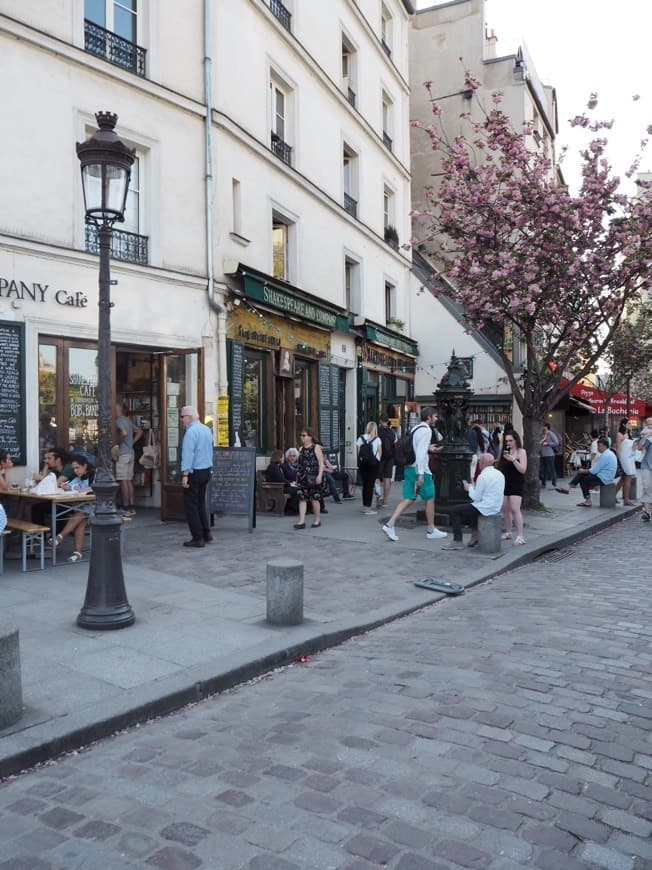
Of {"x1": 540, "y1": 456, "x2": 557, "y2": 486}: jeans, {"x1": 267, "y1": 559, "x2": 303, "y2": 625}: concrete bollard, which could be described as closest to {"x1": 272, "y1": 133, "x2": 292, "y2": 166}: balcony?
{"x1": 540, "y1": 456, "x2": 557, "y2": 486}: jeans

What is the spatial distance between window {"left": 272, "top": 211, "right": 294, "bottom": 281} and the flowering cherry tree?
340 cm

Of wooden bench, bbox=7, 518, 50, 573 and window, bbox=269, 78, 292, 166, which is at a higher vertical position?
window, bbox=269, 78, 292, 166

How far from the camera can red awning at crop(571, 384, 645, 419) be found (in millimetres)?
21972

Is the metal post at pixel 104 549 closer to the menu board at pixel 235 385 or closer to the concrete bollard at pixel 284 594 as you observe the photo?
the concrete bollard at pixel 284 594

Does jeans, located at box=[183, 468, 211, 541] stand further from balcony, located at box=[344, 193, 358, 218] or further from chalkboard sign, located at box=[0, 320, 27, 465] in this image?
balcony, located at box=[344, 193, 358, 218]

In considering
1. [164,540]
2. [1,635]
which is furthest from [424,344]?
[1,635]

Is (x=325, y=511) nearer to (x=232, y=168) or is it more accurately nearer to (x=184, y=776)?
(x=232, y=168)

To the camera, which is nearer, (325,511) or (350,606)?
(350,606)

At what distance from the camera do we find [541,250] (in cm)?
1332

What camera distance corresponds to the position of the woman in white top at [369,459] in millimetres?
12711

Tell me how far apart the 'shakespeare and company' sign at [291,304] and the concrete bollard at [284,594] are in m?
8.45

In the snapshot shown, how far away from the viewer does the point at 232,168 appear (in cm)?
1348

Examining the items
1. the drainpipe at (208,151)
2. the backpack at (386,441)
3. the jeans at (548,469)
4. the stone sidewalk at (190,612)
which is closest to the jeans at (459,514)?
the stone sidewalk at (190,612)

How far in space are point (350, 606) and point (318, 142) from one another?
13415mm
